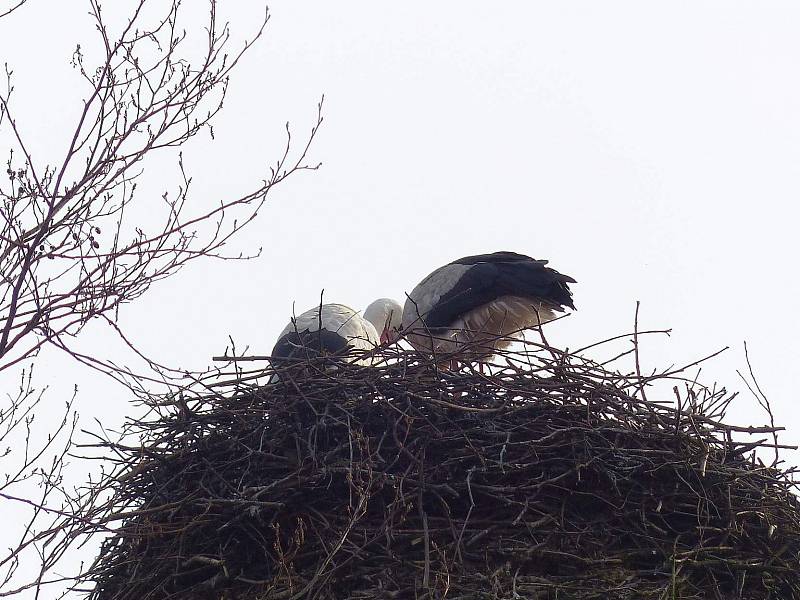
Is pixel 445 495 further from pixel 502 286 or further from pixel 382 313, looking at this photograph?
pixel 382 313

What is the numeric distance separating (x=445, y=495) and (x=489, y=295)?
265 centimetres

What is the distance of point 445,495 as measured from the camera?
14.8ft

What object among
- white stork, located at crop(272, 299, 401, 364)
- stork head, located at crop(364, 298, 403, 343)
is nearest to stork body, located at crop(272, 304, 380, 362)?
white stork, located at crop(272, 299, 401, 364)

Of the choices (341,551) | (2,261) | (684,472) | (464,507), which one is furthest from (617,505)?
(2,261)

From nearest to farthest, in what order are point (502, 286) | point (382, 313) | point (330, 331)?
A: point (330, 331), point (502, 286), point (382, 313)

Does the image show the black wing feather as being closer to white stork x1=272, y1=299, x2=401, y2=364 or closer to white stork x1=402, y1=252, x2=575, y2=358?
white stork x1=402, y1=252, x2=575, y2=358

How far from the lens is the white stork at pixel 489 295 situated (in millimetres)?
6918

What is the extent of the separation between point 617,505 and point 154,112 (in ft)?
8.28

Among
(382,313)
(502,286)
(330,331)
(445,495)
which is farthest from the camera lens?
(382,313)

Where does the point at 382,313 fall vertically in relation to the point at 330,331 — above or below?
above

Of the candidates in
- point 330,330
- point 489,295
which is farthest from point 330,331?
point 489,295

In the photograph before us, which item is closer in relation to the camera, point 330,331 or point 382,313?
point 330,331

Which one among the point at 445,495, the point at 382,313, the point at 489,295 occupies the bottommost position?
the point at 445,495

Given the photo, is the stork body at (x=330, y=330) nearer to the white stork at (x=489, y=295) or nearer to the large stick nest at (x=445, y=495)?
the white stork at (x=489, y=295)
